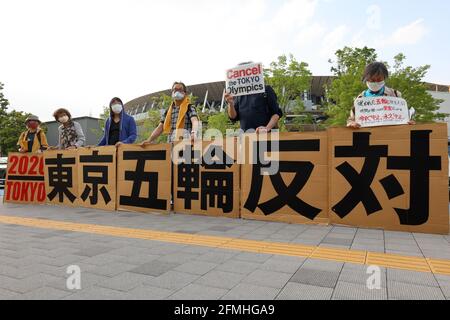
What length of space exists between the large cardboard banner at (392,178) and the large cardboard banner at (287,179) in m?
0.18

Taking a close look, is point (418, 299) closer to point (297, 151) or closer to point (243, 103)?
point (297, 151)

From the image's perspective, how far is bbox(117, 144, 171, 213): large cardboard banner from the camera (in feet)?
19.4

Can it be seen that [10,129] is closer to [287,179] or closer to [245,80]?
[245,80]

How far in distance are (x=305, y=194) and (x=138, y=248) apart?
7.98 ft

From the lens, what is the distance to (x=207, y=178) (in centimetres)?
560

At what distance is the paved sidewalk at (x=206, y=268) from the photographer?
2209 millimetres

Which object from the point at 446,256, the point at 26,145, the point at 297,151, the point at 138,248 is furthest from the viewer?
the point at 26,145

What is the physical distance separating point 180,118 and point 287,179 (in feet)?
7.75

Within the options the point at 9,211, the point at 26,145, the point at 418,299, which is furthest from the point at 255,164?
the point at 26,145

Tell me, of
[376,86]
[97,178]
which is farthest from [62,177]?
[376,86]

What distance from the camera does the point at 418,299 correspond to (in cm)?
208

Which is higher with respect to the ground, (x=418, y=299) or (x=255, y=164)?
(x=255, y=164)

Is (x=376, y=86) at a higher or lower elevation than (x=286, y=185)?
higher

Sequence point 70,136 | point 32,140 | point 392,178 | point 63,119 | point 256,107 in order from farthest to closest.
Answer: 1. point 32,140
2. point 70,136
3. point 63,119
4. point 256,107
5. point 392,178
